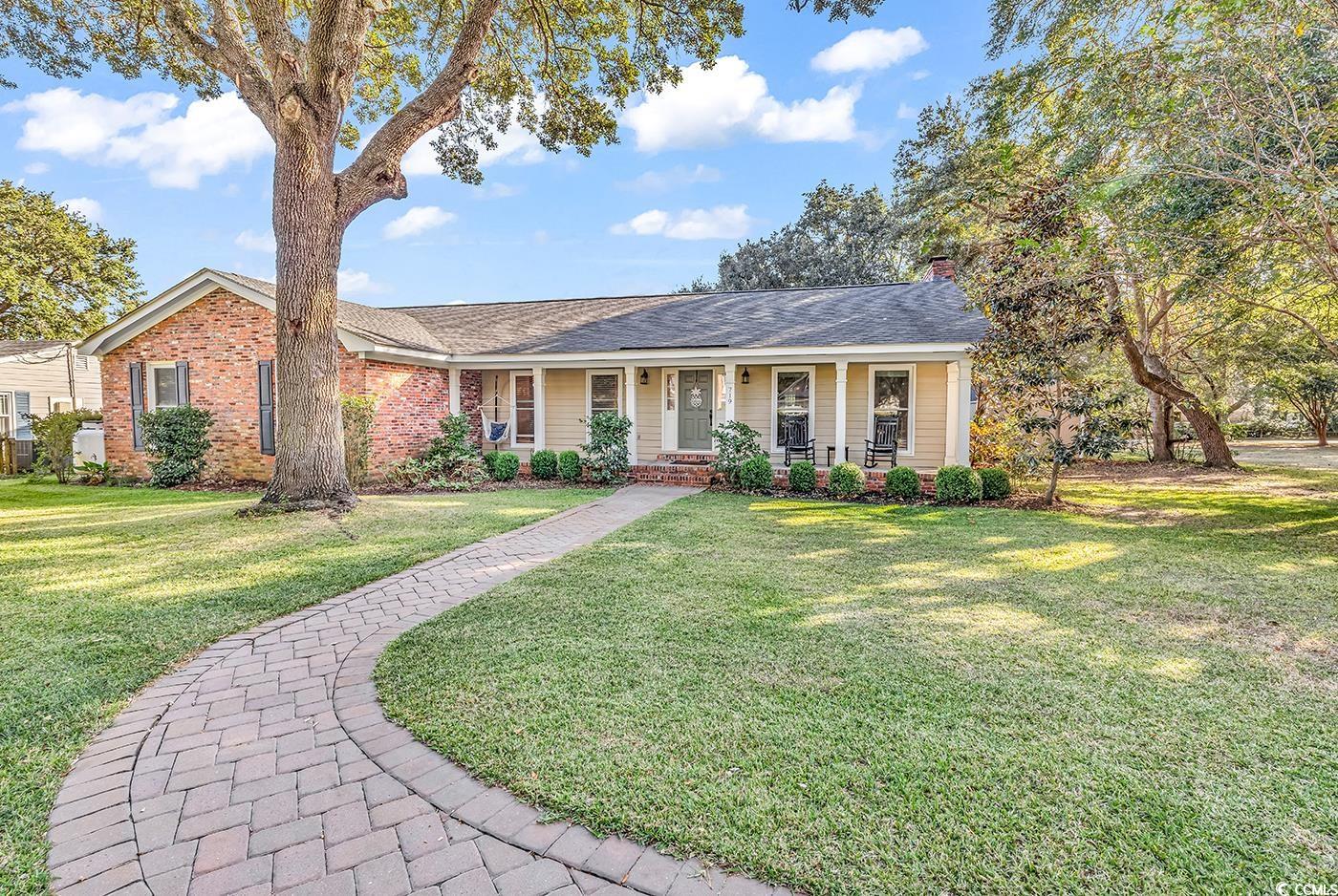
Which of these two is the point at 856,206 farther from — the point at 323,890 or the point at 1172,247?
the point at 323,890

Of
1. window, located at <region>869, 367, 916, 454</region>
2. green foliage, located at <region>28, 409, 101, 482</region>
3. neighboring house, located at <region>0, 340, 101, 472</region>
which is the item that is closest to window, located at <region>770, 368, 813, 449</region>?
window, located at <region>869, 367, 916, 454</region>

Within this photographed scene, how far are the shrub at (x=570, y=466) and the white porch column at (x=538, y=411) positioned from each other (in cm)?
123

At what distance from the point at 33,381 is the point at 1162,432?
1352 inches

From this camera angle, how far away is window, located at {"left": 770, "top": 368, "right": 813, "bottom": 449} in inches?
499

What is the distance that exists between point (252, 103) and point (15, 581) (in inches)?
275

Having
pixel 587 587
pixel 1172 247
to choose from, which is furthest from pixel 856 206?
pixel 587 587

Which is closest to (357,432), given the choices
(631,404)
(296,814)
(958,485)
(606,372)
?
(631,404)

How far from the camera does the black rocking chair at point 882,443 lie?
1166 centimetres

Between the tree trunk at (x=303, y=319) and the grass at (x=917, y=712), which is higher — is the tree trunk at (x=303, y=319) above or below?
above

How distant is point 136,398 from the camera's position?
12.5m

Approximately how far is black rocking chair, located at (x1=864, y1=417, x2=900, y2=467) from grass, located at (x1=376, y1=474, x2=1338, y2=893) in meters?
5.50

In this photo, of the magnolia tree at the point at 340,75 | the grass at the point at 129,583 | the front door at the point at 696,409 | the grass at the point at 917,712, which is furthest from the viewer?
the front door at the point at 696,409

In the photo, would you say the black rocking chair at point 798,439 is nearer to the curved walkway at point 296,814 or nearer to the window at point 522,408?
the window at point 522,408

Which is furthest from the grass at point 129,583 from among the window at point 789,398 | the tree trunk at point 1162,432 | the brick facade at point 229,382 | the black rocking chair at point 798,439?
the tree trunk at point 1162,432
